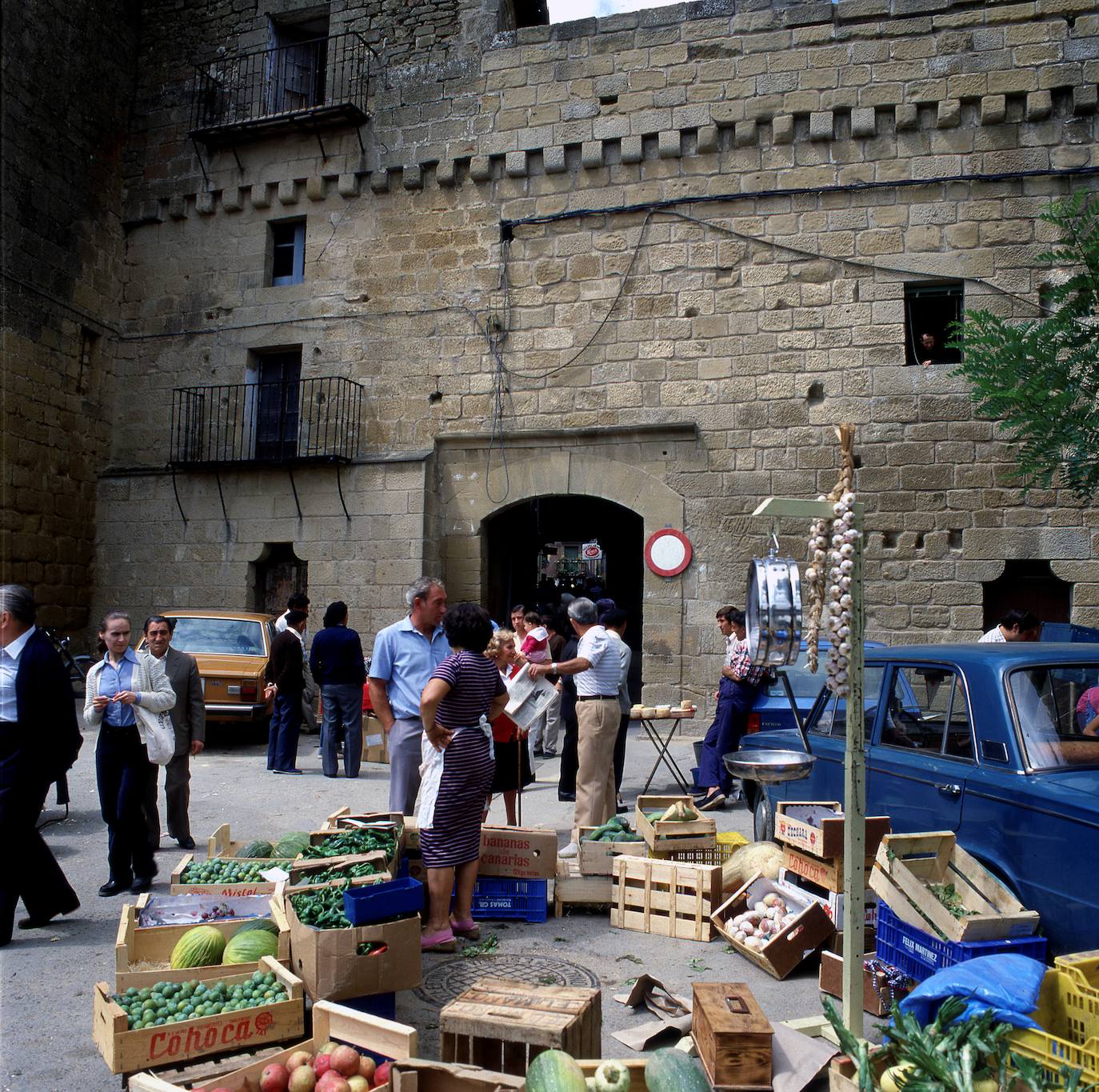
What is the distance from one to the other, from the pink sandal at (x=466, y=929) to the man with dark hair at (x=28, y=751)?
6.57 feet

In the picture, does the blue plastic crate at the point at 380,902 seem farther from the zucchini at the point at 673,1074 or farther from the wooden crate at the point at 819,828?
the wooden crate at the point at 819,828

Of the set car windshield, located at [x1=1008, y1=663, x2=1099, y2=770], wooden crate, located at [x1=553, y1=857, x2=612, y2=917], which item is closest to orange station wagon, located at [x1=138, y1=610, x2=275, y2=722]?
wooden crate, located at [x1=553, y1=857, x2=612, y2=917]

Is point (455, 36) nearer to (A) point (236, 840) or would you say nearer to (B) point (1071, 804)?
(A) point (236, 840)

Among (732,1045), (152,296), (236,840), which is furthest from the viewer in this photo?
(152,296)

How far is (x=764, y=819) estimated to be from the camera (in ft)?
20.5

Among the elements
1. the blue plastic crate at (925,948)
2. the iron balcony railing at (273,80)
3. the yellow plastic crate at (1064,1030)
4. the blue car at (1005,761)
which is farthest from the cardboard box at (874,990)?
the iron balcony railing at (273,80)

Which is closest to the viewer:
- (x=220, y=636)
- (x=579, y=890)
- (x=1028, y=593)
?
(x=579, y=890)

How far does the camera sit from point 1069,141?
10.9 metres

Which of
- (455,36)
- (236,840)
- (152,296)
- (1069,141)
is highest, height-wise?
(455,36)

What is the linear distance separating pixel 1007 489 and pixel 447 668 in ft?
28.2

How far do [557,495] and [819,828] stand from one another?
854cm

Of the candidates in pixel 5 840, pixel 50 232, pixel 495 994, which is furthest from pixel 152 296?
pixel 495 994

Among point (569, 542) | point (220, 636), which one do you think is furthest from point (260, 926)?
point (569, 542)

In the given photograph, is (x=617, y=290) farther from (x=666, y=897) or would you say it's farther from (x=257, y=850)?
(x=257, y=850)
